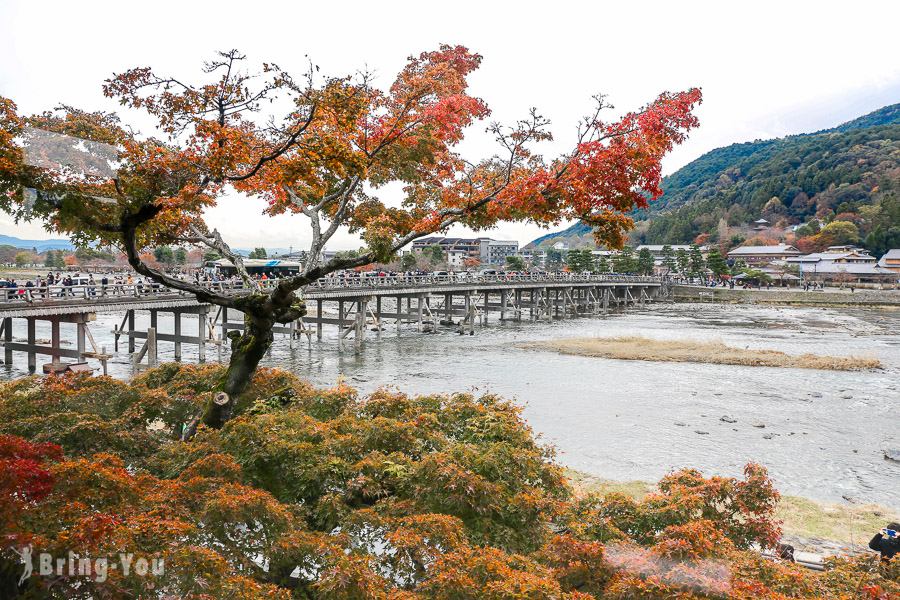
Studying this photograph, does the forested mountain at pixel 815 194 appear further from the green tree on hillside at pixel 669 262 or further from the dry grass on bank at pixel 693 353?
the dry grass on bank at pixel 693 353

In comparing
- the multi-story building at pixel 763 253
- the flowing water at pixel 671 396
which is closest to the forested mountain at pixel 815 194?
the multi-story building at pixel 763 253

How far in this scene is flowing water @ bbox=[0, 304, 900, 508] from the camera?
11.6 metres

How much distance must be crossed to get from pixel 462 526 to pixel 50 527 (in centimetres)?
283

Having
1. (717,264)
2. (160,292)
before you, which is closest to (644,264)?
(717,264)

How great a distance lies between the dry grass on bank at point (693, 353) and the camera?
23.5 metres

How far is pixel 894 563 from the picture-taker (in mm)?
4133

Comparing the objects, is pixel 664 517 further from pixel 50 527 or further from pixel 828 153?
pixel 828 153

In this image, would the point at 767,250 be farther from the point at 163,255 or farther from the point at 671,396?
the point at 163,255

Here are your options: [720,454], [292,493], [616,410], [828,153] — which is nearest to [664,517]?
[292,493]

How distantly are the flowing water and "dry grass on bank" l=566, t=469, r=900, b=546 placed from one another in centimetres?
50

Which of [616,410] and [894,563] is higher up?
[894,563]

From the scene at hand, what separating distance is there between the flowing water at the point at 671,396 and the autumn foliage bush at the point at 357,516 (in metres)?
1.85

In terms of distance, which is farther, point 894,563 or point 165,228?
point 165,228

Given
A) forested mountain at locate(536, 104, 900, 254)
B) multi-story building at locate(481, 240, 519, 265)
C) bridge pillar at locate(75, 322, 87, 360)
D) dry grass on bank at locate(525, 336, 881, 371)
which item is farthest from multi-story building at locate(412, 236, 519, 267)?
bridge pillar at locate(75, 322, 87, 360)
